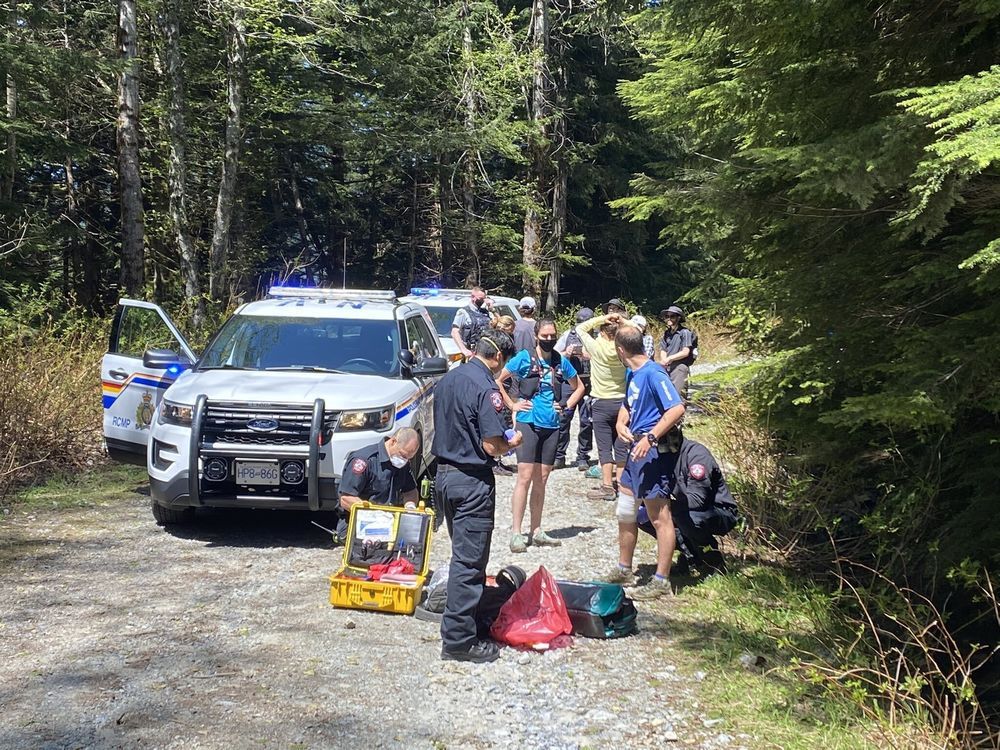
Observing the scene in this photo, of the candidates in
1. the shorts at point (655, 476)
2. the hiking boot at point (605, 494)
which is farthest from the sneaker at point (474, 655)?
the hiking boot at point (605, 494)

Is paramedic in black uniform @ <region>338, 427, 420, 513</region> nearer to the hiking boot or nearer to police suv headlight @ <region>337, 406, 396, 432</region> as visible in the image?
police suv headlight @ <region>337, 406, 396, 432</region>

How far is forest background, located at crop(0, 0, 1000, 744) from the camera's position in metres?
4.95

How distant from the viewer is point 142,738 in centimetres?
423

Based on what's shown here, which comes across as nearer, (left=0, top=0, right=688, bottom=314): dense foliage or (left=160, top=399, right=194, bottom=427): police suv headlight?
(left=160, top=399, right=194, bottom=427): police suv headlight

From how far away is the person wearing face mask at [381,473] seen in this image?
673cm

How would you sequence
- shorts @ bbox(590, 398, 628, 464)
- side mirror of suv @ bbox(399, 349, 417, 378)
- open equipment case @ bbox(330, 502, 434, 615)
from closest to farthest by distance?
open equipment case @ bbox(330, 502, 434, 615)
side mirror of suv @ bbox(399, 349, 417, 378)
shorts @ bbox(590, 398, 628, 464)

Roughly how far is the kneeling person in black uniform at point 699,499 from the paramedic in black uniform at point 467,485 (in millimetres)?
1813

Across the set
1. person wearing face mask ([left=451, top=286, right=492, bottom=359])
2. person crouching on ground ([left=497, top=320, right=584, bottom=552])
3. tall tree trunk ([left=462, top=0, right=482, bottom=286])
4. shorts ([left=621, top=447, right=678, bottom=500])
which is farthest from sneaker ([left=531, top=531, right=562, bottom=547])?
tall tree trunk ([left=462, top=0, right=482, bottom=286])

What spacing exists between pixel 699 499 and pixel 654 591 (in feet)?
2.50

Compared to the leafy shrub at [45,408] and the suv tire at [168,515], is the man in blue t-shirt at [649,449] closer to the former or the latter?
the suv tire at [168,515]

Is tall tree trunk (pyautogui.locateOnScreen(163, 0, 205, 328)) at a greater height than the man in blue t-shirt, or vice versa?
tall tree trunk (pyautogui.locateOnScreen(163, 0, 205, 328))

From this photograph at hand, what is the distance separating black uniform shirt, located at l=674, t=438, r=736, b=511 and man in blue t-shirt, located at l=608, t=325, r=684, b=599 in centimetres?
27

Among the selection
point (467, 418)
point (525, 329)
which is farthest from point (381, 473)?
point (525, 329)

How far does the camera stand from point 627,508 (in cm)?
682
